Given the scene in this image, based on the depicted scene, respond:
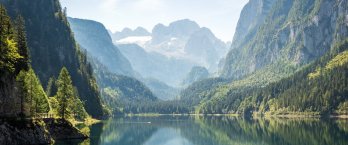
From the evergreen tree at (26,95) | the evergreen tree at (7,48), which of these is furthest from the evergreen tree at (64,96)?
the evergreen tree at (7,48)

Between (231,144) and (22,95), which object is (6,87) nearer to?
(22,95)

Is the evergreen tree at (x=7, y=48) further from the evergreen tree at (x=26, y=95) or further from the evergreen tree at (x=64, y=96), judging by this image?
the evergreen tree at (x=64, y=96)

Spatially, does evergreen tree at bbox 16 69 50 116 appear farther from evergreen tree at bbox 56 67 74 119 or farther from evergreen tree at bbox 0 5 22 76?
evergreen tree at bbox 56 67 74 119

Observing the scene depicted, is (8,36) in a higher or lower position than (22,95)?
higher

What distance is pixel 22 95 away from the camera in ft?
335

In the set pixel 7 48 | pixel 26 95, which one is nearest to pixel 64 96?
pixel 26 95

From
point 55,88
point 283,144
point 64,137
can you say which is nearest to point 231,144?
point 283,144

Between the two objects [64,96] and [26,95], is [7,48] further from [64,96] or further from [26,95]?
[64,96]

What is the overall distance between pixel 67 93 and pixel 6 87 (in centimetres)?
3365

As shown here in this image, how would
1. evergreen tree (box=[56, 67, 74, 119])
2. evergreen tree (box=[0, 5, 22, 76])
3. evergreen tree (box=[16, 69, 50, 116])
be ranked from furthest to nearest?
evergreen tree (box=[56, 67, 74, 119]) → evergreen tree (box=[16, 69, 50, 116]) → evergreen tree (box=[0, 5, 22, 76])

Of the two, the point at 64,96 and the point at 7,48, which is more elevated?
the point at 7,48

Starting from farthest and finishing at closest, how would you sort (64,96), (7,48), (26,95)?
1. (64,96)
2. (26,95)
3. (7,48)

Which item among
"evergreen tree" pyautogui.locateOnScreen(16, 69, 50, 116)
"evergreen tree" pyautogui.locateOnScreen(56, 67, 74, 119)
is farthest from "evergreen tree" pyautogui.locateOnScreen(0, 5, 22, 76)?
"evergreen tree" pyautogui.locateOnScreen(56, 67, 74, 119)

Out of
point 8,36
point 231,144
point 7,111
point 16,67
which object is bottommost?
point 231,144
